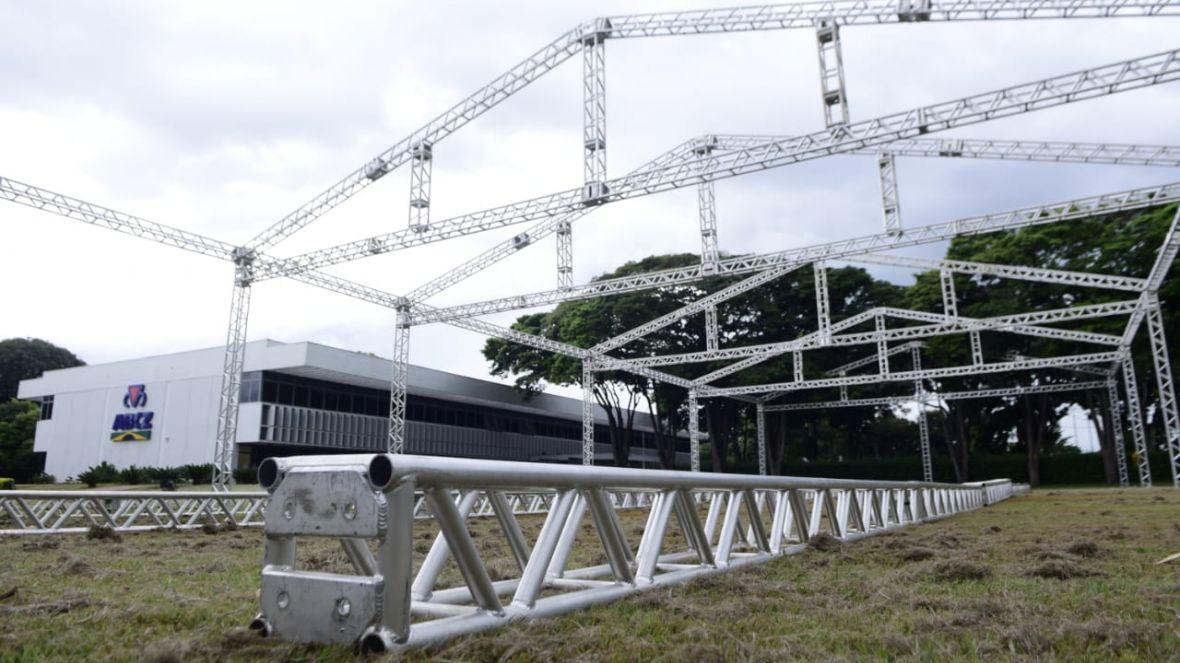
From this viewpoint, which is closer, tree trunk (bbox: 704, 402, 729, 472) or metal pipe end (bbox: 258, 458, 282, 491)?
metal pipe end (bbox: 258, 458, 282, 491)

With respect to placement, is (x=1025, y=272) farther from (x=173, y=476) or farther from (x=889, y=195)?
(x=173, y=476)

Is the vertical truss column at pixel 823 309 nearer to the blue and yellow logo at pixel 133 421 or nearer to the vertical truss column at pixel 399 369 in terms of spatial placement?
the vertical truss column at pixel 399 369

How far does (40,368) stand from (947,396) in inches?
2197

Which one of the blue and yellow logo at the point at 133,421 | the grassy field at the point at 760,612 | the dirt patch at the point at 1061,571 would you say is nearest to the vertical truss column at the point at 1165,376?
the grassy field at the point at 760,612

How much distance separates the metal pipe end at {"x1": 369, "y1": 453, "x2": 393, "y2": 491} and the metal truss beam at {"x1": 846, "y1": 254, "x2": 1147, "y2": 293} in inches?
832

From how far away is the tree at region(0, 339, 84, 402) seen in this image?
174 feet

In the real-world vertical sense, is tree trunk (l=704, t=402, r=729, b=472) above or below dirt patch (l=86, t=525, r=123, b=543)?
above

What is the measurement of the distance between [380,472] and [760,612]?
77.6 inches

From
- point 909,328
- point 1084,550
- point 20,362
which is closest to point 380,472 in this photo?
point 1084,550

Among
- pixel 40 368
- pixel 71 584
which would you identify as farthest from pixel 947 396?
pixel 40 368

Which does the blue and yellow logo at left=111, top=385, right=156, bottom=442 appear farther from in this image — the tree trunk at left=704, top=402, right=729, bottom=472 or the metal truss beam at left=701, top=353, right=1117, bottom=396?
the metal truss beam at left=701, top=353, right=1117, bottom=396

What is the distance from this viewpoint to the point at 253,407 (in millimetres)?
32219

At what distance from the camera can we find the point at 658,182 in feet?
58.2

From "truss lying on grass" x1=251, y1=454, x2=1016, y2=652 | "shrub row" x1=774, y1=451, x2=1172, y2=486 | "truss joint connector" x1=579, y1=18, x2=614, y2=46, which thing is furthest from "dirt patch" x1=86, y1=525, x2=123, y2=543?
"shrub row" x1=774, y1=451, x2=1172, y2=486
